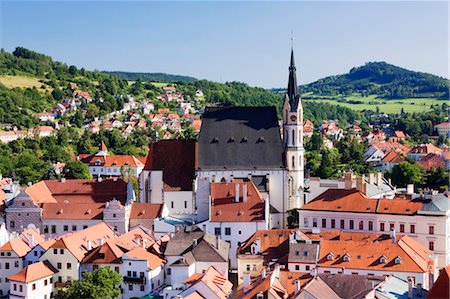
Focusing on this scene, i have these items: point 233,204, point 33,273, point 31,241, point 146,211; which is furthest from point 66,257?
point 233,204

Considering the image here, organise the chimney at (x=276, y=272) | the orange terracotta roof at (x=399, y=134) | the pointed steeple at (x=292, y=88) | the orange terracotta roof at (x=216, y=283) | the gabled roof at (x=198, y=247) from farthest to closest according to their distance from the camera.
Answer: the orange terracotta roof at (x=399, y=134) → the pointed steeple at (x=292, y=88) → the gabled roof at (x=198, y=247) → the orange terracotta roof at (x=216, y=283) → the chimney at (x=276, y=272)

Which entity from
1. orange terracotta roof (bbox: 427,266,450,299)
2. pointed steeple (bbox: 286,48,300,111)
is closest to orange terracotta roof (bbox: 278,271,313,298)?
orange terracotta roof (bbox: 427,266,450,299)

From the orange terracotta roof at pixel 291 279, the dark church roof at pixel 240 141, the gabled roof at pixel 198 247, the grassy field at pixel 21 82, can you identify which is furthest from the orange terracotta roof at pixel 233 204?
the grassy field at pixel 21 82

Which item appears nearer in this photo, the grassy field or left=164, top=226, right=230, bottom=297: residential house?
left=164, top=226, right=230, bottom=297: residential house

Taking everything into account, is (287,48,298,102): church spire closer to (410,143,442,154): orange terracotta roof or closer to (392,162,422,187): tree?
(392,162,422,187): tree

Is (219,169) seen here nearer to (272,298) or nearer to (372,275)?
(372,275)

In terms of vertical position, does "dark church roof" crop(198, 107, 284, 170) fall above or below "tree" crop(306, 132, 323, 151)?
above

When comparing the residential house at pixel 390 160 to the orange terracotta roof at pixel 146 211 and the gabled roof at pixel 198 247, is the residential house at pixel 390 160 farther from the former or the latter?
the gabled roof at pixel 198 247
